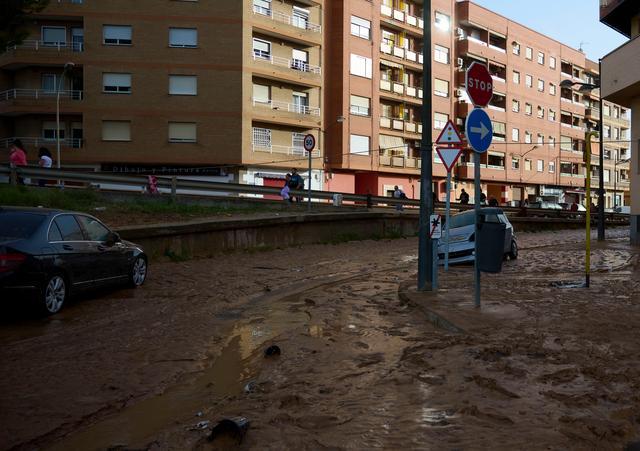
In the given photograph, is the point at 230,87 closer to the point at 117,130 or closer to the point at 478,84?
the point at 117,130

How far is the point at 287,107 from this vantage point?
1592 inches

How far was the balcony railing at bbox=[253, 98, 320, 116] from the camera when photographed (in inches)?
1524

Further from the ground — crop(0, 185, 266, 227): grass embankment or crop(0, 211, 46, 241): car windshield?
crop(0, 185, 266, 227): grass embankment

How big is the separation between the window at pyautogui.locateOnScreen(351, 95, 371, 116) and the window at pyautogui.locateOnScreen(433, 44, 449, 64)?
986 cm

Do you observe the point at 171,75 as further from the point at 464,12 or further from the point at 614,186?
the point at 614,186

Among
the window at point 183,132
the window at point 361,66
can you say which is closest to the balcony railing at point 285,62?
the window at point 361,66

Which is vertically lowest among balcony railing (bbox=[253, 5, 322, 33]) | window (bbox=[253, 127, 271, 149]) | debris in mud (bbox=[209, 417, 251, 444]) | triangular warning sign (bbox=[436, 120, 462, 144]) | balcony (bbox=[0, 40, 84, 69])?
debris in mud (bbox=[209, 417, 251, 444])

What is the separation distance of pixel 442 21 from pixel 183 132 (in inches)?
1057

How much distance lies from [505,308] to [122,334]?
4896 millimetres

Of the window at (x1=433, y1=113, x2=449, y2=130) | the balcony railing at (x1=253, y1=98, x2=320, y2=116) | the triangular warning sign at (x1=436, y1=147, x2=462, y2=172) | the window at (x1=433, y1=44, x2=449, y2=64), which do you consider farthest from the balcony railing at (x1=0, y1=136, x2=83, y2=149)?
the triangular warning sign at (x1=436, y1=147, x2=462, y2=172)

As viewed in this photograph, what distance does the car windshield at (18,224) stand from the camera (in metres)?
7.75

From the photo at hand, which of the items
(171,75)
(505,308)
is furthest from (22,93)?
(505,308)

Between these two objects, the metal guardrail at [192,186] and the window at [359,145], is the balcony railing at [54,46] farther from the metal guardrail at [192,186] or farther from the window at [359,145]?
the window at [359,145]

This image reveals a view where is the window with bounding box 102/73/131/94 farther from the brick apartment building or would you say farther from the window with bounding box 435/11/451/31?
the window with bounding box 435/11/451/31
